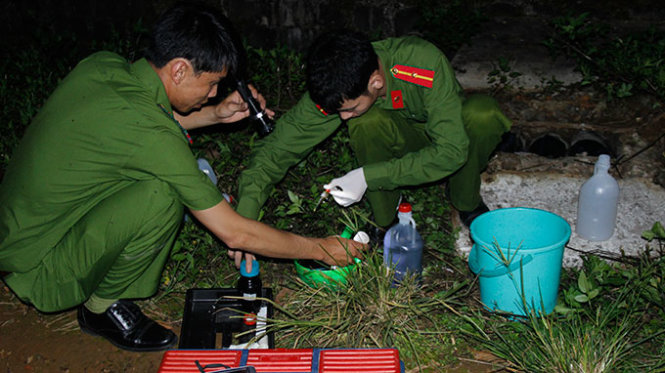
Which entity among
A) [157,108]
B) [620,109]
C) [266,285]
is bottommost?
[266,285]

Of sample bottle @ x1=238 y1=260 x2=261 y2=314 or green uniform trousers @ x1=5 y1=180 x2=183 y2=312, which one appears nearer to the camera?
green uniform trousers @ x1=5 y1=180 x2=183 y2=312

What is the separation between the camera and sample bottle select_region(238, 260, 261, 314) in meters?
2.66

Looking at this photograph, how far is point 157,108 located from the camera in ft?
7.09

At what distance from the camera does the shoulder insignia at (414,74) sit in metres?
2.81

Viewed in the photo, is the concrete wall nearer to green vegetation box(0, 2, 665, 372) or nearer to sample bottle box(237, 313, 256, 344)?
Result: green vegetation box(0, 2, 665, 372)

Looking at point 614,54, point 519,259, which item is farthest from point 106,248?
point 614,54

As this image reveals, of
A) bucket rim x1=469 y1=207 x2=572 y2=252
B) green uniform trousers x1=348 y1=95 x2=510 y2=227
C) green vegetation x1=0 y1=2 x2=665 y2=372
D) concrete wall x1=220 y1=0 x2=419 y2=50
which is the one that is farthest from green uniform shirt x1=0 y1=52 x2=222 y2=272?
concrete wall x1=220 y1=0 x2=419 y2=50

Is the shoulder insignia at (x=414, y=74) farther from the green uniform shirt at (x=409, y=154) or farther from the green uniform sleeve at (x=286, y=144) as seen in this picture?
the green uniform sleeve at (x=286, y=144)

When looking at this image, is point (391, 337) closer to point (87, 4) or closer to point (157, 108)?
point (157, 108)

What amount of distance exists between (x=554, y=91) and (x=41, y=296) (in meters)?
3.63

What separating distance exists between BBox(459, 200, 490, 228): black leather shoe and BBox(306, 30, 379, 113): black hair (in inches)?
44.0

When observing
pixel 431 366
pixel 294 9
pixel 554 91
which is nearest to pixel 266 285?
pixel 431 366

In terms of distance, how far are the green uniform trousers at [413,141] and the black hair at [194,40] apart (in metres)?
0.92

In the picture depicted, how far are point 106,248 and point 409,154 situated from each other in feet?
5.05
